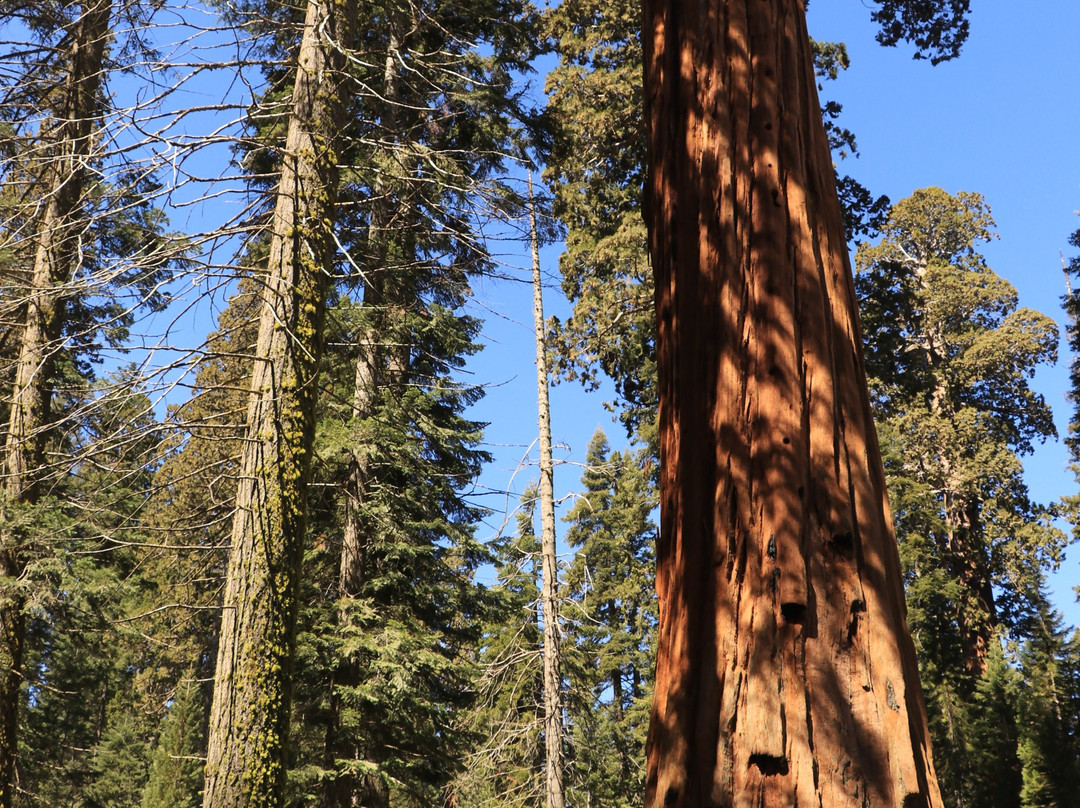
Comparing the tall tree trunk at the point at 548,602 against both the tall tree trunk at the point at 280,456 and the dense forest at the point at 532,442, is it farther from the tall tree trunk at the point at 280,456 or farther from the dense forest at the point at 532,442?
the tall tree trunk at the point at 280,456

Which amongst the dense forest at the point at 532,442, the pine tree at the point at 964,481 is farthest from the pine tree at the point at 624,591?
the pine tree at the point at 964,481

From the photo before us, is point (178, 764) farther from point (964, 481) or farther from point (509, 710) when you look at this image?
point (964, 481)

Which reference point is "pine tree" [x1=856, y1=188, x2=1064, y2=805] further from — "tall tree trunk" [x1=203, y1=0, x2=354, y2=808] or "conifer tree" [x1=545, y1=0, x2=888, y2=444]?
"tall tree trunk" [x1=203, y1=0, x2=354, y2=808]

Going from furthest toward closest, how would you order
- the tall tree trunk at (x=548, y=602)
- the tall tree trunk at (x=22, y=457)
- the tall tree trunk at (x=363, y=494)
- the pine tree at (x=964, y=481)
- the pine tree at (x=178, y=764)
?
the pine tree at (x=964, y=481)
the pine tree at (x=178, y=764)
the tall tree trunk at (x=548, y=602)
the tall tree trunk at (x=363, y=494)
the tall tree trunk at (x=22, y=457)

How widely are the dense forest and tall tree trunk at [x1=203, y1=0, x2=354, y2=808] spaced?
0.03 m

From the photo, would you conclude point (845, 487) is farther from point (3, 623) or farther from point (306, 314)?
point (3, 623)

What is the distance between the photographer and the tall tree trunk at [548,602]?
1225 cm

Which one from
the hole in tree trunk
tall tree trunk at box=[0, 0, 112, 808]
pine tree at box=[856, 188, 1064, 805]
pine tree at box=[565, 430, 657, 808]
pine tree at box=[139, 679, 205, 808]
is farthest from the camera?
pine tree at box=[565, 430, 657, 808]

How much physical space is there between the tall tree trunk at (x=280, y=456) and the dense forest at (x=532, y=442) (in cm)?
3

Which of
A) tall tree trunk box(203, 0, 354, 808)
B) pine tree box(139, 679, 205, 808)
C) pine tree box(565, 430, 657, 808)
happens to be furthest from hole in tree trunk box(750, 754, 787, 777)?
pine tree box(565, 430, 657, 808)

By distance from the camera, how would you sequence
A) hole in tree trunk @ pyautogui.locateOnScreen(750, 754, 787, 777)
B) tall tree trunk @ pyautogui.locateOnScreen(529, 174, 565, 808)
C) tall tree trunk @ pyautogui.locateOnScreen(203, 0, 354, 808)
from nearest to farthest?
hole in tree trunk @ pyautogui.locateOnScreen(750, 754, 787, 777) → tall tree trunk @ pyautogui.locateOnScreen(203, 0, 354, 808) → tall tree trunk @ pyautogui.locateOnScreen(529, 174, 565, 808)

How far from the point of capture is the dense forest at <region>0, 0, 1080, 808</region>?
2.25 meters

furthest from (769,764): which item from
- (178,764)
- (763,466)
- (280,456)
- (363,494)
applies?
(178,764)

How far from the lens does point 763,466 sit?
228 cm
